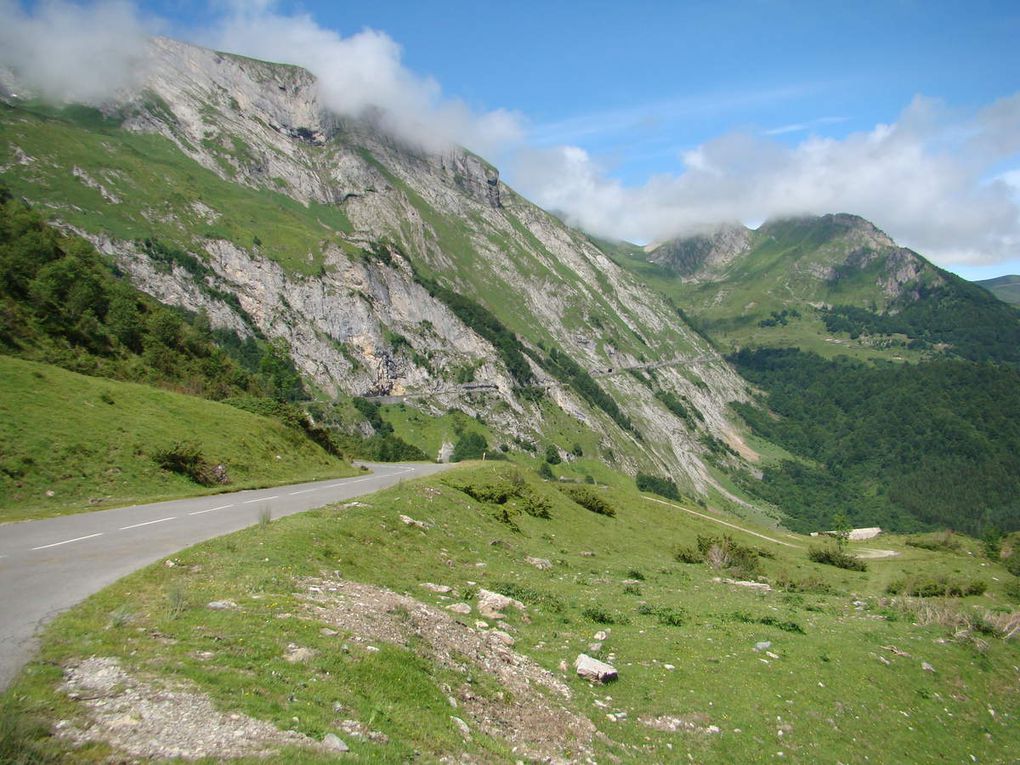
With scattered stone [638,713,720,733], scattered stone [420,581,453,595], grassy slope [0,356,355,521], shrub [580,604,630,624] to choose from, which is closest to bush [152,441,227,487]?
grassy slope [0,356,355,521]

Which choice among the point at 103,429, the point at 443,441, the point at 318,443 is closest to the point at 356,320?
the point at 443,441

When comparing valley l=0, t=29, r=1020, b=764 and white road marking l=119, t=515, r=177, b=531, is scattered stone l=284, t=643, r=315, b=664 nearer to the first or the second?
valley l=0, t=29, r=1020, b=764

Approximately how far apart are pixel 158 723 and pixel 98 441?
32461 millimetres

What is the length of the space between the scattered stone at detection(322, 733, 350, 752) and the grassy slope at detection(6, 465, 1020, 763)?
20 centimetres

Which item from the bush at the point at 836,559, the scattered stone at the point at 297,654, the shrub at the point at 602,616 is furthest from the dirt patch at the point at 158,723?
Answer: the bush at the point at 836,559

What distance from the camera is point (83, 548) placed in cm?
1955

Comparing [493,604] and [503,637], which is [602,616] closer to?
[493,604]

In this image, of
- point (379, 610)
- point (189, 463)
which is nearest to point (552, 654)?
point (379, 610)

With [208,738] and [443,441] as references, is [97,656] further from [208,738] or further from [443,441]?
[443,441]

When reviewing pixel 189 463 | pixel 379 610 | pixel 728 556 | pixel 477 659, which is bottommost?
pixel 728 556

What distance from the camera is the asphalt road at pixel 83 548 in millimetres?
12641

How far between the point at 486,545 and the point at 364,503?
23.2ft

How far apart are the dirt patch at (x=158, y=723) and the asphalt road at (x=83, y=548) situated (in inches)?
63.3

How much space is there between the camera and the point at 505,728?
1261 centimetres
